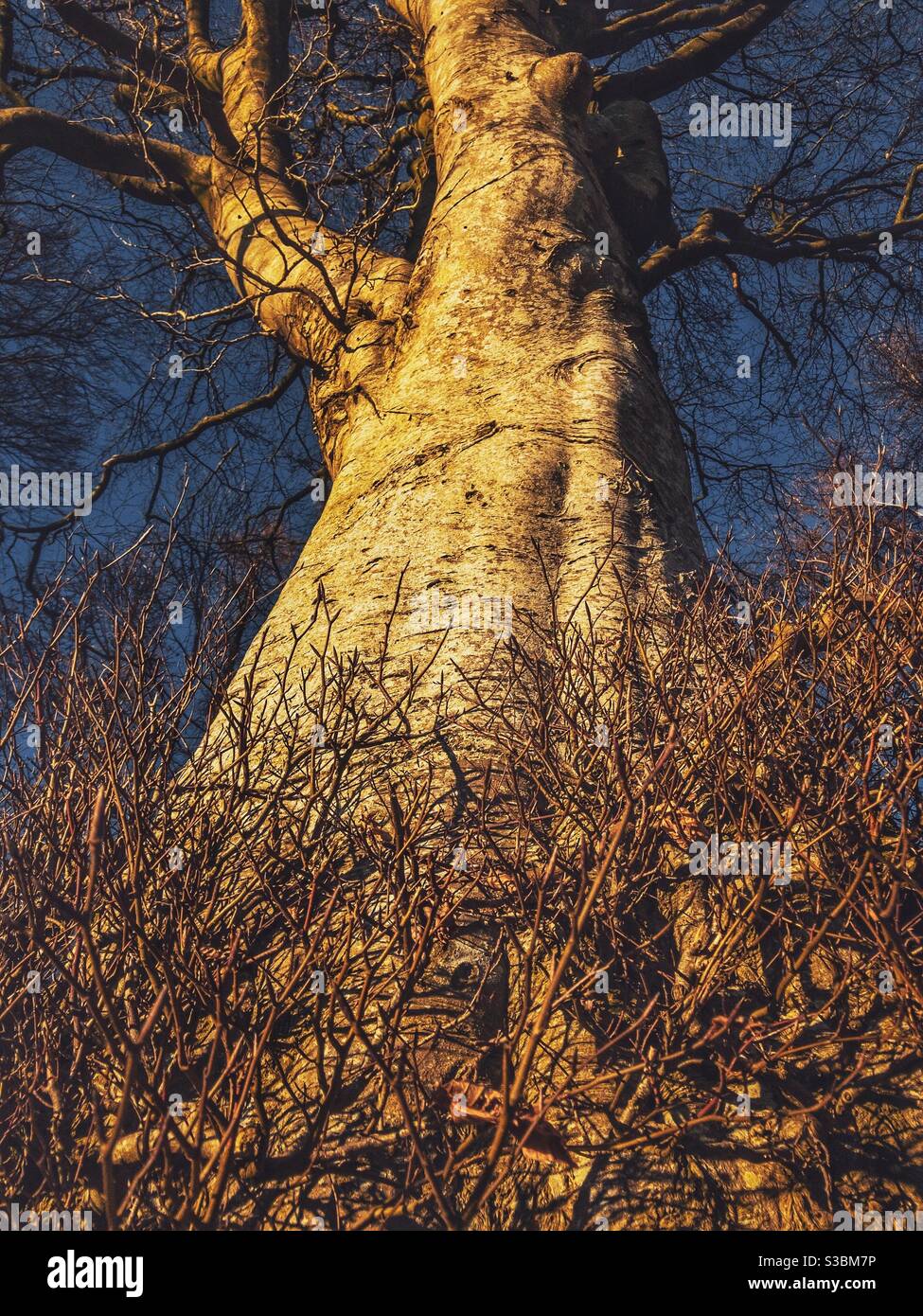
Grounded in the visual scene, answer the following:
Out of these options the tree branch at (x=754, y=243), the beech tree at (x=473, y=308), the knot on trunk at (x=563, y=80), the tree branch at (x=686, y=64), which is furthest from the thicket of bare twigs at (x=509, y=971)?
the tree branch at (x=686, y=64)

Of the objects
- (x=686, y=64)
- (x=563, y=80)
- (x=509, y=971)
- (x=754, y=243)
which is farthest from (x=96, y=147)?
(x=509, y=971)

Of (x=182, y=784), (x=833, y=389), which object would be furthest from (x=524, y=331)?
(x=833, y=389)

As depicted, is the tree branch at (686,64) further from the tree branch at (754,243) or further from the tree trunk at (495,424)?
the tree trunk at (495,424)

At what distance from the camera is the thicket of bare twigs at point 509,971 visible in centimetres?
160

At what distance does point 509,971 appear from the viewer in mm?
2023

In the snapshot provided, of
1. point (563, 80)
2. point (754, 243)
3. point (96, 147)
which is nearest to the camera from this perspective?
point (563, 80)

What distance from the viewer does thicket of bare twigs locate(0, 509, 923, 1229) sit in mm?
1601

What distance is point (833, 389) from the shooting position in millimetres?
7660

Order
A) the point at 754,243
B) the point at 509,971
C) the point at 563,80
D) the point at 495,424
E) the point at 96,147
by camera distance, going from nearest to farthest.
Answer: the point at 509,971, the point at 495,424, the point at 563,80, the point at 96,147, the point at 754,243

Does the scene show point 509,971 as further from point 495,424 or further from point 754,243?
point 754,243

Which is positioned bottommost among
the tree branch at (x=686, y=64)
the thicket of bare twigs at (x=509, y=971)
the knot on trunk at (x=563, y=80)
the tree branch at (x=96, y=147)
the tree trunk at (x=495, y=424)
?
the thicket of bare twigs at (x=509, y=971)

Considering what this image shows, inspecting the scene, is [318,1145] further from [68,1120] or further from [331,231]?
[331,231]

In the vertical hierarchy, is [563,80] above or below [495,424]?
above

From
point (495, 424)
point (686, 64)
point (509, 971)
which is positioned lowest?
point (509, 971)
